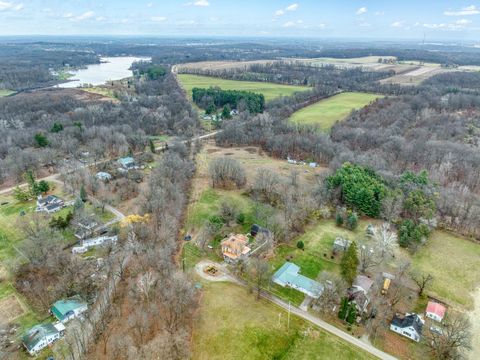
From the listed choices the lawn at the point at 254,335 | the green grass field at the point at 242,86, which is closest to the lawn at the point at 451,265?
the lawn at the point at 254,335

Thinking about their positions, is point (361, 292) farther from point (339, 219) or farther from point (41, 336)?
point (41, 336)

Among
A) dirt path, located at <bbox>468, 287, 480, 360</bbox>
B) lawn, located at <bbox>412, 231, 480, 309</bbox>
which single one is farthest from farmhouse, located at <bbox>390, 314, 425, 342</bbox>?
lawn, located at <bbox>412, 231, 480, 309</bbox>

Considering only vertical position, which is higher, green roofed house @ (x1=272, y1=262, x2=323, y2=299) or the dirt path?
green roofed house @ (x1=272, y1=262, x2=323, y2=299)

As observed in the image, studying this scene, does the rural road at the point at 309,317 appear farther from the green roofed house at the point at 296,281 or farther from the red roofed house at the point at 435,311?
the red roofed house at the point at 435,311

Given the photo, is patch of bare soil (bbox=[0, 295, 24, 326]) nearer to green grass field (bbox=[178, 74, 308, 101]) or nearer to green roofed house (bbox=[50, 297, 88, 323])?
green roofed house (bbox=[50, 297, 88, 323])

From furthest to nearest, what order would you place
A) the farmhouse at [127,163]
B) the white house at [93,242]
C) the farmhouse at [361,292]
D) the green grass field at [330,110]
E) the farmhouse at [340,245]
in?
the green grass field at [330,110], the farmhouse at [127,163], the farmhouse at [340,245], the white house at [93,242], the farmhouse at [361,292]

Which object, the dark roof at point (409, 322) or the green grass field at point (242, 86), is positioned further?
the green grass field at point (242, 86)

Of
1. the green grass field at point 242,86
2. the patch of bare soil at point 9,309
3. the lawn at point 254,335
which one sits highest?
the green grass field at point 242,86

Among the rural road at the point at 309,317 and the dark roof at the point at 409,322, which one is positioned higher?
the dark roof at the point at 409,322
